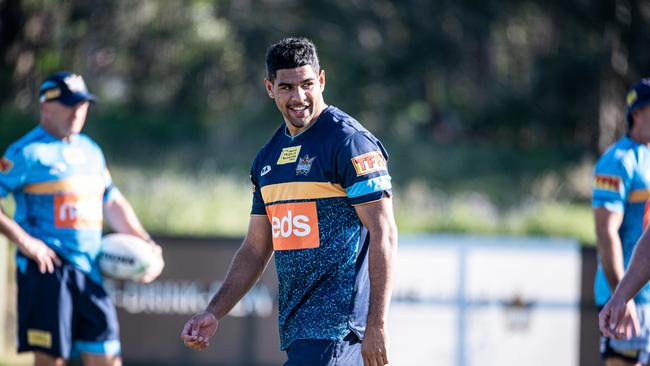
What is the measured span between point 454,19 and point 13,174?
22.1 meters

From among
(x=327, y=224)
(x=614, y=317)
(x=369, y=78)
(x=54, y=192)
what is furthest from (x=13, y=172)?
(x=369, y=78)

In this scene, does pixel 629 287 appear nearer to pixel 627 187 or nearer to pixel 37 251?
pixel 627 187

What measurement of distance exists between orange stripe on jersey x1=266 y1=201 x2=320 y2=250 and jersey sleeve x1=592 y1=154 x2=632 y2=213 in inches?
80.7

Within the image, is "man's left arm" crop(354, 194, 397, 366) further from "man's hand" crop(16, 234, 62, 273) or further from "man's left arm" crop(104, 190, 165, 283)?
"man's left arm" crop(104, 190, 165, 283)

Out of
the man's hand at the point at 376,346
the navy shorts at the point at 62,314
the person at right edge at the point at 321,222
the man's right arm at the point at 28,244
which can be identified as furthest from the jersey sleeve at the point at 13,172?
the man's hand at the point at 376,346

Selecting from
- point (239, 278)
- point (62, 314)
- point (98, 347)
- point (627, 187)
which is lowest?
point (98, 347)

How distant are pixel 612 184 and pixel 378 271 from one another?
6.89ft

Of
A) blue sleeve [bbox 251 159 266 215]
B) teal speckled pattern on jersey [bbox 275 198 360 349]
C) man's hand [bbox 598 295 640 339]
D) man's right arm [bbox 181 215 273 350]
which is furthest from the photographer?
blue sleeve [bbox 251 159 266 215]

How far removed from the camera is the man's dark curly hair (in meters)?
4.11

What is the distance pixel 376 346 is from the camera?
3.79 metres

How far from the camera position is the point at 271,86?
4203 millimetres

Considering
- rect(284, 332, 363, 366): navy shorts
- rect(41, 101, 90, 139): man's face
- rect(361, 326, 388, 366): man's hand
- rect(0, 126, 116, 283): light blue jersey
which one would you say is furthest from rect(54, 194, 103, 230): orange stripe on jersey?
rect(361, 326, 388, 366): man's hand

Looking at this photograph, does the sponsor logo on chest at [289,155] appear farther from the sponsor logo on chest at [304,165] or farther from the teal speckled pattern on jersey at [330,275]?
the teal speckled pattern on jersey at [330,275]

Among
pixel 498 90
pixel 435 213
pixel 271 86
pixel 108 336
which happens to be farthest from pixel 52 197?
pixel 498 90
